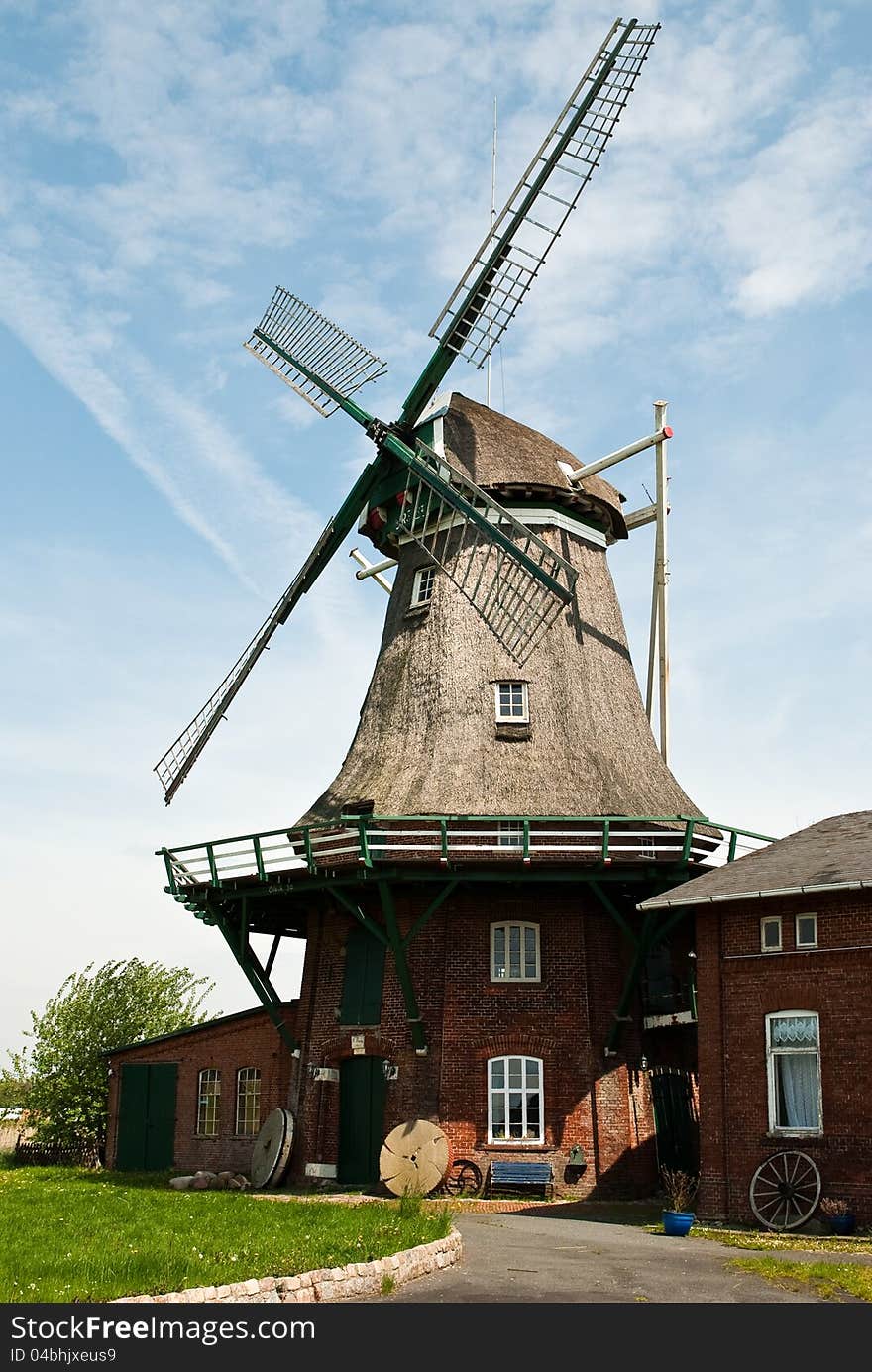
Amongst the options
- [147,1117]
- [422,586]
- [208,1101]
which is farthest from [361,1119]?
[422,586]

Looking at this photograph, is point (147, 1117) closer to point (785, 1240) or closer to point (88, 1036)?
point (88, 1036)

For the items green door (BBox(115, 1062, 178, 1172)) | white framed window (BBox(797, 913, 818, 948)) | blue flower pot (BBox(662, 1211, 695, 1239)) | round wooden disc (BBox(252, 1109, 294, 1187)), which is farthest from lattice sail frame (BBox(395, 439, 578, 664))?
green door (BBox(115, 1062, 178, 1172))

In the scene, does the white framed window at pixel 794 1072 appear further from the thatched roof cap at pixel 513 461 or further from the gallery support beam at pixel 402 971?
the thatched roof cap at pixel 513 461

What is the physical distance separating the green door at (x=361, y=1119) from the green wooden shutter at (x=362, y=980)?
69 cm

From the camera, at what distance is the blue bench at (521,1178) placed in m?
19.2

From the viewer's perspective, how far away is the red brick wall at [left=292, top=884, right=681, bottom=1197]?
65.0ft

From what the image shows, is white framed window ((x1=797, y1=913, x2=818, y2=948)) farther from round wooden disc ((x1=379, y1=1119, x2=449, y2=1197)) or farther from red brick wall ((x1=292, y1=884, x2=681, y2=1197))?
round wooden disc ((x1=379, y1=1119, x2=449, y2=1197))

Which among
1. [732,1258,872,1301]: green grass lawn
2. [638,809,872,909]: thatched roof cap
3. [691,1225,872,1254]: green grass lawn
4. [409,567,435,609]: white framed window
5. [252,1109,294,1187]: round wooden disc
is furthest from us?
[409,567,435,609]: white framed window

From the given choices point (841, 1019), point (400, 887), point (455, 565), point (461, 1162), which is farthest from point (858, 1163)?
point (455, 565)

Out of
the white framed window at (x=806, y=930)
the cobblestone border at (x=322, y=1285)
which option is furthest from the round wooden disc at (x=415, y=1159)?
the cobblestone border at (x=322, y=1285)

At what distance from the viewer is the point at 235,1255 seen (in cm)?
1032

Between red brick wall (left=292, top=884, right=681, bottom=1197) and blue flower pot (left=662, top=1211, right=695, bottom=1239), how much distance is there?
4.52 m
